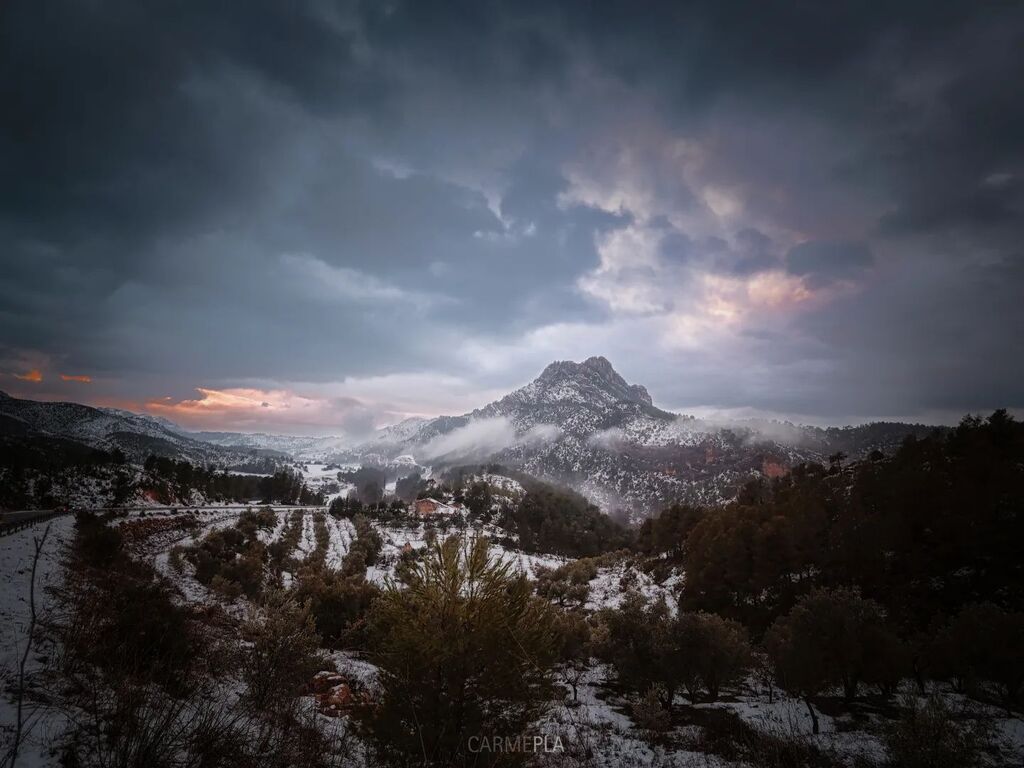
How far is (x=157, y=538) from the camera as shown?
51.1 metres

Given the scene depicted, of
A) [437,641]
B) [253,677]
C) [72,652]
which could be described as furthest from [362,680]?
[437,641]

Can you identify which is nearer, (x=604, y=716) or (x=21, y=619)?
(x=21, y=619)

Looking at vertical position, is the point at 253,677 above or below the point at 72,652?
below

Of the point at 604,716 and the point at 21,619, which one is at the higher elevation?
the point at 21,619

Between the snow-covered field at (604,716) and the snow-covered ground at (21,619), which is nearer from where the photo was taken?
the snow-covered ground at (21,619)

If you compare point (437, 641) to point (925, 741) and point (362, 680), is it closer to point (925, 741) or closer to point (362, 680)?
point (925, 741)

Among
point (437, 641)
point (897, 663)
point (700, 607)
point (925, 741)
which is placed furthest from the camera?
point (700, 607)

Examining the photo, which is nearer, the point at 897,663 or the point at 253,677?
the point at 253,677

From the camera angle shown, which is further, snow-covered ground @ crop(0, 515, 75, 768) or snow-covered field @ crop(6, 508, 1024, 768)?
snow-covered field @ crop(6, 508, 1024, 768)

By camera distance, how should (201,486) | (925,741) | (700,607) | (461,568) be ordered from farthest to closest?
(201,486), (700,607), (925,741), (461,568)

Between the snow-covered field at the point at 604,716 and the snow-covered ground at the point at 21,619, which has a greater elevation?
the snow-covered ground at the point at 21,619

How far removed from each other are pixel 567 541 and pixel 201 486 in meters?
102

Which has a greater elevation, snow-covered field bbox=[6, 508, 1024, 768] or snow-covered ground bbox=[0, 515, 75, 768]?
snow-covered ground bbox=[0, 515, 75, 768]

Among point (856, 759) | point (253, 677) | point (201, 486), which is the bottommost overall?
point (201, 486)
